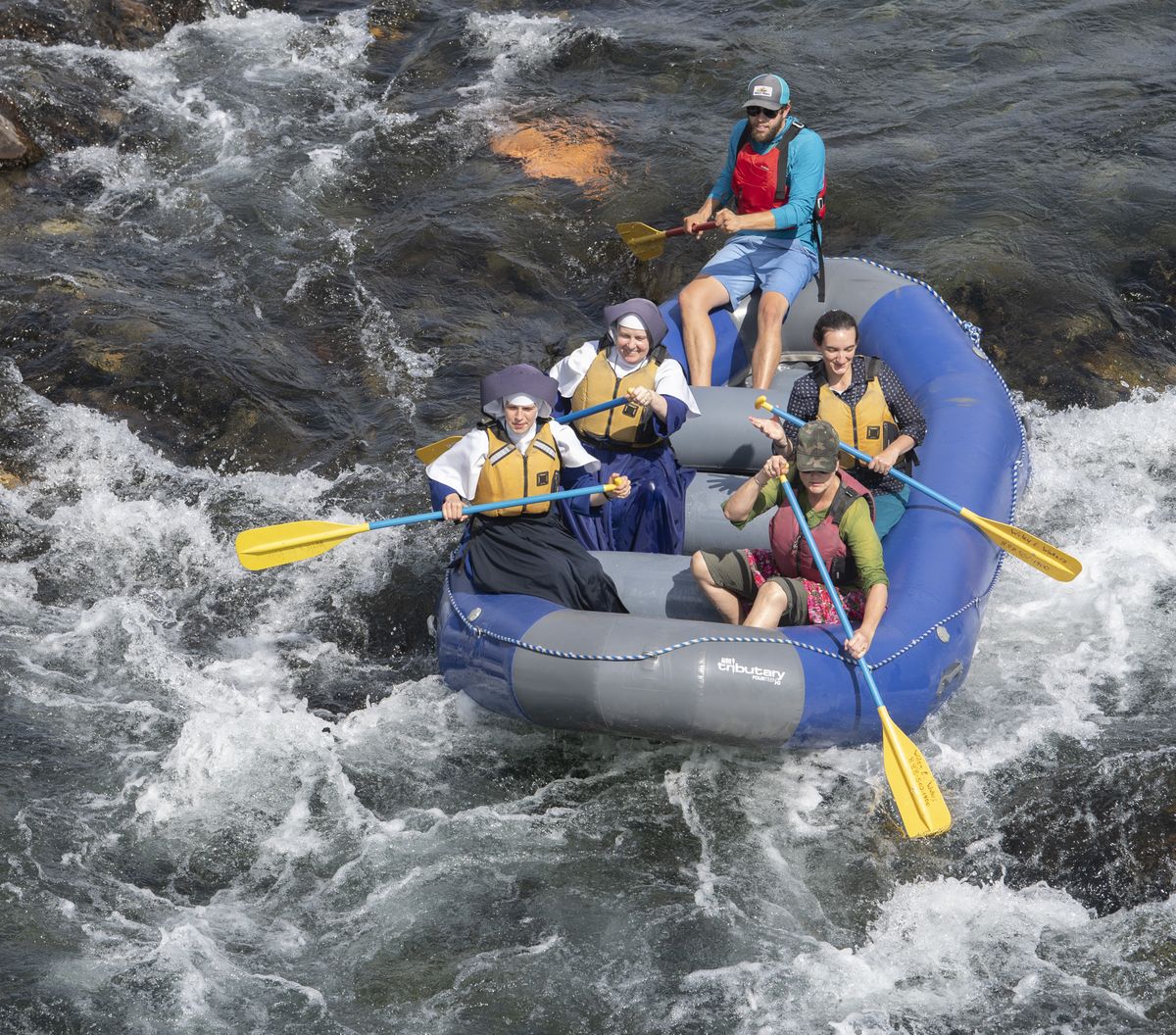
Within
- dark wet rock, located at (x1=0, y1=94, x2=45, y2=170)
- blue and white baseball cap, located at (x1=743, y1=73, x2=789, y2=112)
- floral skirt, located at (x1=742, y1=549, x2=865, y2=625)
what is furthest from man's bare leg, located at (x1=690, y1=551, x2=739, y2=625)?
dark wet rock, located at (x1=0, y1=94, x2=45, y2=170)

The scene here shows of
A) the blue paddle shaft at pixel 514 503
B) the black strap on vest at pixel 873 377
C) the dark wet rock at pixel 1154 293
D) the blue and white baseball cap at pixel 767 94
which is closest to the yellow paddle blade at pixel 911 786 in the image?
the black strap on vest at pixel 873 377

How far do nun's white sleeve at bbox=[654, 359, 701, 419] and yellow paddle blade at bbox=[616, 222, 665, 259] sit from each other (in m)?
2.70

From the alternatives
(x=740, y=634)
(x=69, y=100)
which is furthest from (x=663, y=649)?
(x=69, y=100)

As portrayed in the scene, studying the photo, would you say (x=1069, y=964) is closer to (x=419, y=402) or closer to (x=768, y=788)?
(x=768, y=788)

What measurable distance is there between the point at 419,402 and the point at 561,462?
8.57ft

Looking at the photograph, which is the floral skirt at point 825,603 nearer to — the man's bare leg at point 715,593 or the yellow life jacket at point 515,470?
the man's bare leg at point 715,593

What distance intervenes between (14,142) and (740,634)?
718 centimetres

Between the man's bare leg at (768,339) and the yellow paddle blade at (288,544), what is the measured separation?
7.11 ft

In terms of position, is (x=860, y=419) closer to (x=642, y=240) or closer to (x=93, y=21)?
(x=642, y=240)

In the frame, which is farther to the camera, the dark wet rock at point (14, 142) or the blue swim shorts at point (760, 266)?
the dark wet rock at point (14, 142)

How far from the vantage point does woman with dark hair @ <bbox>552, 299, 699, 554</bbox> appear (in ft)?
19.5

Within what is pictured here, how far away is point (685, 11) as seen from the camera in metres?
12.4

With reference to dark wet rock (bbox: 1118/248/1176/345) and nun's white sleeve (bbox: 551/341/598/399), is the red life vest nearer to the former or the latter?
nun's white sleeve (bbox: 551/341/598/399)

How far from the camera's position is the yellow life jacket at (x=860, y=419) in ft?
19.3
